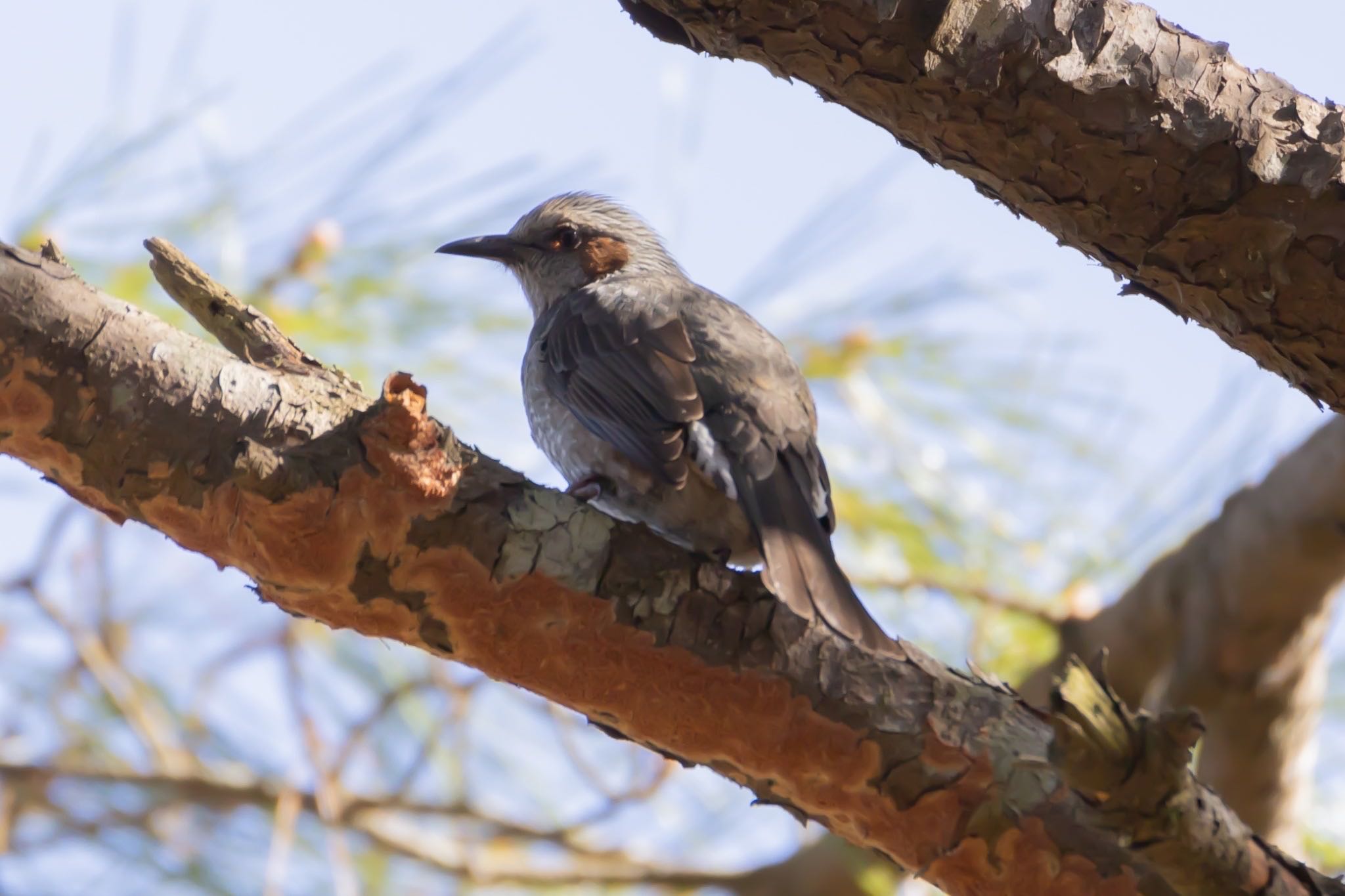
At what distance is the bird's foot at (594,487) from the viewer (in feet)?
10.3

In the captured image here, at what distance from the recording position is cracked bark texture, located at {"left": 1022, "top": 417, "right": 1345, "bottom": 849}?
3.61 m

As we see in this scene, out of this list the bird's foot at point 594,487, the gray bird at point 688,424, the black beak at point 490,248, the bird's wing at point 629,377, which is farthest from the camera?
the black beak at point 490,248

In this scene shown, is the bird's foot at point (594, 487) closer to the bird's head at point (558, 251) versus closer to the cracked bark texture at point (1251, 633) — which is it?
the bird's head at point (558, 251)

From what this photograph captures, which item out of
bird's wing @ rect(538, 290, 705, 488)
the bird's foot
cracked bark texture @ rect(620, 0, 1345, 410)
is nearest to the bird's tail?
bird's wing @ rect(538, 290, 705, 488)

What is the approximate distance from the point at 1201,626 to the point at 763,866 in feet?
5.08

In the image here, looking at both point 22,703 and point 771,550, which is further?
point 22,703

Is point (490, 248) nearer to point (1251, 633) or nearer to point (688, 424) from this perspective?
point (688, 424)

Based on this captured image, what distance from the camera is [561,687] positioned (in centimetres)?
234

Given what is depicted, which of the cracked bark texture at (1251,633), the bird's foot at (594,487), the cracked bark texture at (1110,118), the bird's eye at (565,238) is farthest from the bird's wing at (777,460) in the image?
the cracked bark texture at (1251,633)

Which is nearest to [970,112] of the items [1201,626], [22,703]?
[1201,626]

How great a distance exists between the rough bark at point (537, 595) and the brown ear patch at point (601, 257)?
206 centimetres

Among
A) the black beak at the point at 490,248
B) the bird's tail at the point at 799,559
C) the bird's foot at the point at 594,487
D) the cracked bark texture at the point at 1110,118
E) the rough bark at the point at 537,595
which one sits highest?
the black beak at the point at 490,248

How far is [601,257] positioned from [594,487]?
138 centimetres

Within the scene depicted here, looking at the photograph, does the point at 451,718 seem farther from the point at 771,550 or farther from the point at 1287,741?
the point at 1287,741
